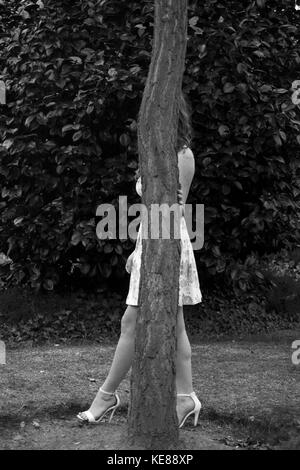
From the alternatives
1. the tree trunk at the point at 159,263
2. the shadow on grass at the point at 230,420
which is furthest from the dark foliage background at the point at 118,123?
the tree trunk at the point at 159,263

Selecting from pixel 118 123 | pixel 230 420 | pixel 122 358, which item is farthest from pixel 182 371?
pixel 118 123

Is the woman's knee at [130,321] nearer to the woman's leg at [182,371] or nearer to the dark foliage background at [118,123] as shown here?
the woman's leg at [182,371]

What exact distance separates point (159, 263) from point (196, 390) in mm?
1775

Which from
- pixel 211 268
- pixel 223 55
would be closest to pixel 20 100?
pixel 223 55

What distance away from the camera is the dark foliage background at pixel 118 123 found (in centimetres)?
743

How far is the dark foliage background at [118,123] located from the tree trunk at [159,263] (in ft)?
9.84

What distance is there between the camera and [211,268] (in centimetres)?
788

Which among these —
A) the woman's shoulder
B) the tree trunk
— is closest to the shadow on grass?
the tree trunk

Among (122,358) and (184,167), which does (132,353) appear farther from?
(184,167)

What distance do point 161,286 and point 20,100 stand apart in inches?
156

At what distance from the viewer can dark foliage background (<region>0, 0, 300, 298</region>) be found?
7426 mm

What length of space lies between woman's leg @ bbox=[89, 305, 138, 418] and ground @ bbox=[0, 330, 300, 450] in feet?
0.41
